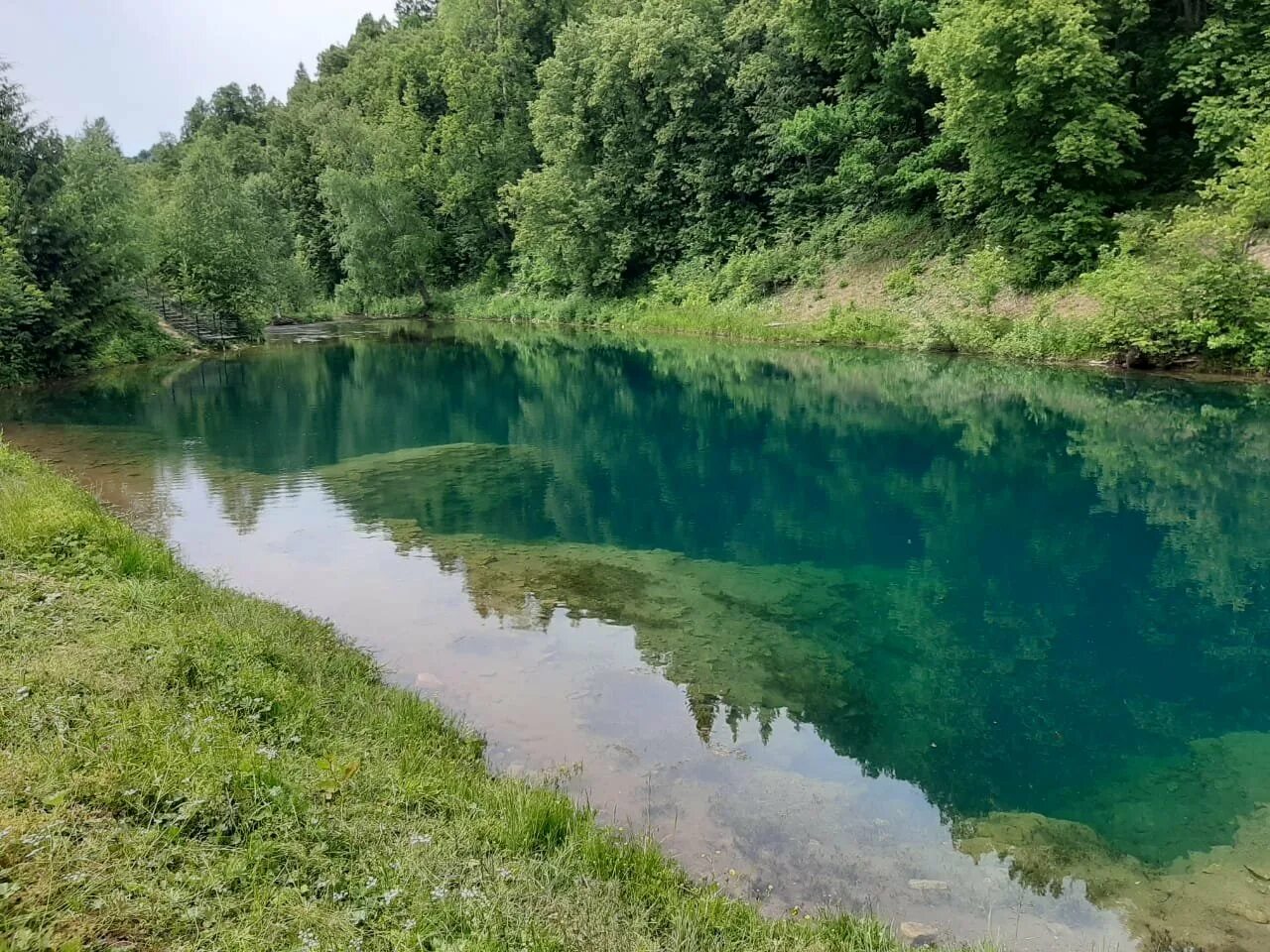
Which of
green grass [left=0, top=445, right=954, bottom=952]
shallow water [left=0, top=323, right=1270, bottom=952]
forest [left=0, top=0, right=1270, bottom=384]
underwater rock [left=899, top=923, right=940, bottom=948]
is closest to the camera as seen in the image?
green grass [left=0, top=445, right=954, bottom=952]

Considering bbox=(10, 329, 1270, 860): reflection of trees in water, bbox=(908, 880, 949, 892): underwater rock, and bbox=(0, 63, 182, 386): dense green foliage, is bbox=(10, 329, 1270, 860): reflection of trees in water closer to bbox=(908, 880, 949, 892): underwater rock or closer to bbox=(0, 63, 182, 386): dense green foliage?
bbox=(908, 880, 949, 892): underwater rock

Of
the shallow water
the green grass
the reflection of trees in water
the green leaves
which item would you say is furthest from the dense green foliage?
the green leaves

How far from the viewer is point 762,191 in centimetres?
4634

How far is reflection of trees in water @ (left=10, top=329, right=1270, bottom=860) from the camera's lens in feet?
25.1

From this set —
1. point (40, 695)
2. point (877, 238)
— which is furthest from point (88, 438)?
point (877, 238)

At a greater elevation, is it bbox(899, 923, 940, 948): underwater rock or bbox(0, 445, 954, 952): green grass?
bbox(0, 445, 954, 952): green grass

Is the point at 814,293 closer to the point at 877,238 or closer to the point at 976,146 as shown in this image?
the point at 877,238

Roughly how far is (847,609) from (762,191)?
4046cm

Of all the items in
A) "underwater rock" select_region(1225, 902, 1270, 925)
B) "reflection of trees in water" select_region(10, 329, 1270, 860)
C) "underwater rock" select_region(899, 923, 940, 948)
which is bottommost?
"underwater rock" select_region(899, 923, 940, 948)

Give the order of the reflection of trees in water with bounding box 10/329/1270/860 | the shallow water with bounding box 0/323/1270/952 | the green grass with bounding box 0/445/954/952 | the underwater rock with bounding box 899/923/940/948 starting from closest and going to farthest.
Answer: the green grass with bounding box 0/445/954/952 < the underwater rock with bounding box 899/923/940/948 < the shallow water with bounding box 0/323/1270/952 < the reflection of trees in water with bounding box 10/329/1270/860

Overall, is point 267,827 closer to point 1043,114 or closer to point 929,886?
point 929,886

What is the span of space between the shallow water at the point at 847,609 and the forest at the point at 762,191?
5437mm

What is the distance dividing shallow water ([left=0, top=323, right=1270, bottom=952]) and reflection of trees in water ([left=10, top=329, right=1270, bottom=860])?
63 millimetres

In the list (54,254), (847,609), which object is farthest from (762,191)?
(847,609)
